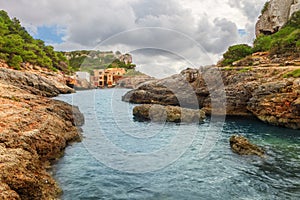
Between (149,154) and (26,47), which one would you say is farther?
(26,47)

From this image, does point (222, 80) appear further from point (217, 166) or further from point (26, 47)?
point (26, 47)

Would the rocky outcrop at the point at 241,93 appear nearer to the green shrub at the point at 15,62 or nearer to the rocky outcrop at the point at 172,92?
the rocky outcrop at the point at 172,92

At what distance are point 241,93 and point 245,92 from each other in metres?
0.65

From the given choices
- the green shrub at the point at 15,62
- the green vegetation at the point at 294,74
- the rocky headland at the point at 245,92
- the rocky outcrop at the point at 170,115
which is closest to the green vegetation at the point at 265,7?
the rocky headland at the point at 245,92

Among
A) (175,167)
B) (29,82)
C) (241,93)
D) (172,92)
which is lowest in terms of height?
(175,167)

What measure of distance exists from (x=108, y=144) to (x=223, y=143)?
10.6 m

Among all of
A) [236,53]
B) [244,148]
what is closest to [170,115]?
[244,148]

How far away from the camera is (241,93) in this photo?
3728cm

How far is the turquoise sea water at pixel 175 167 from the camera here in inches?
471

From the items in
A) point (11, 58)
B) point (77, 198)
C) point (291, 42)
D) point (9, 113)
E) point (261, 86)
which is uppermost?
point (291, 42)

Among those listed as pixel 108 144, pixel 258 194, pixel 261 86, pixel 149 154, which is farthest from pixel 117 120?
pixel 258 194

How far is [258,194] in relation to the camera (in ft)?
38.7

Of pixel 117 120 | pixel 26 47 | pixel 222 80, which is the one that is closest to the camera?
pixel 117 120

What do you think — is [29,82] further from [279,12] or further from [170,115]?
[279,12]
